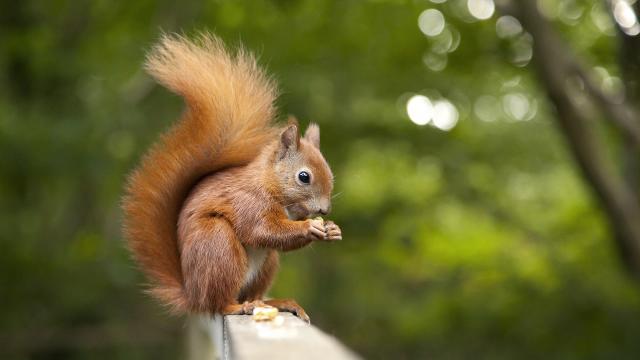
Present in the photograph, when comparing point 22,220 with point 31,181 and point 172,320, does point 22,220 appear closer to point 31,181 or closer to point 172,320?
point 31,181

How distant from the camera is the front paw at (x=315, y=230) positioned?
7.95ft

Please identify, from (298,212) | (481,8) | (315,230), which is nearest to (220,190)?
(298,212)

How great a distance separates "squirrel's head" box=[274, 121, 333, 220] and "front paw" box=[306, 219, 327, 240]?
0.38 feet

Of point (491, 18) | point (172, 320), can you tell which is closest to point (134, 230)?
point (491, 18)

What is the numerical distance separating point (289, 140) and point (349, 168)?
308 inches

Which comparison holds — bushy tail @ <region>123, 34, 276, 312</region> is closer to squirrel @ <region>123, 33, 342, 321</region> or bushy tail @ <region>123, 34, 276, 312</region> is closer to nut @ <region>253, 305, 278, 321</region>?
squirrel @ <region>123, 33, 342, 321</region>

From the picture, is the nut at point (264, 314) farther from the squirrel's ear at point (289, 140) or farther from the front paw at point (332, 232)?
the squirrel's ear at point (289, 140)

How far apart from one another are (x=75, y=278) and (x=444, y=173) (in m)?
3.34

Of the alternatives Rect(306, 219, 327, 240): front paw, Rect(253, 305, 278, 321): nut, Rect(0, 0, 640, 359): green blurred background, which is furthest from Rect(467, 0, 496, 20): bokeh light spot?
Rect(253, 305, 278, 321): nut

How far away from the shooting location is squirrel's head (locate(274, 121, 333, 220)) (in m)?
2.58

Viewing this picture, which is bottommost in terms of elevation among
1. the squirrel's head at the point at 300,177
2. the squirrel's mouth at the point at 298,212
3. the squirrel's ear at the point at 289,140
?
the squirrel's mouth at the point at 298,212

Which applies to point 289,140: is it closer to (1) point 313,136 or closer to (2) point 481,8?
(1) point 313,136

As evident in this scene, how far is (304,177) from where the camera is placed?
2578mm

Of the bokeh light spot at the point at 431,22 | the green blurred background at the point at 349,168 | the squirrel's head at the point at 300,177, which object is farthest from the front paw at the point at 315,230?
the bokeh light spot at the point at 431,22
